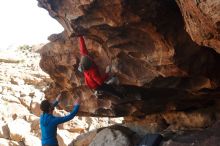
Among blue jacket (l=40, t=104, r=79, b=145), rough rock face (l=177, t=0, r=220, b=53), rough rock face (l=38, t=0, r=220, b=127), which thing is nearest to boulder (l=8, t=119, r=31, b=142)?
rough rock face (l=38, t=0, r=220, b=127)

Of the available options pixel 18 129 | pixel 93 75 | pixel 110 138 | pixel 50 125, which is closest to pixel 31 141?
pixel 18 129

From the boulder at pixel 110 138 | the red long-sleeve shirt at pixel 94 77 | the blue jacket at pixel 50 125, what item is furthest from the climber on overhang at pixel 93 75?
the boulder at pixel 110 138

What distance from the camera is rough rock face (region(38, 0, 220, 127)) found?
10.9 meters

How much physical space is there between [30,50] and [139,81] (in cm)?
4544

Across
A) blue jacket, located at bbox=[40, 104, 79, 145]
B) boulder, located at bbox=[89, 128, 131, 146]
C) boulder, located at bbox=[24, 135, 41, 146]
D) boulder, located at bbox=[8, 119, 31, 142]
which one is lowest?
boulder, located at bbox=[24, 135, 41, 146]

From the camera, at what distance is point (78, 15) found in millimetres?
12188

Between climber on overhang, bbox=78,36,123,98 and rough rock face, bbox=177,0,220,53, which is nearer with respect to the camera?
rough rock face, bbox=177,0,220,53

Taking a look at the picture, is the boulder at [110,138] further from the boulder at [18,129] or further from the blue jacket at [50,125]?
the boulder at [18,129]

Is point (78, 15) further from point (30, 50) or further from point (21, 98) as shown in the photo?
point (30, 50)

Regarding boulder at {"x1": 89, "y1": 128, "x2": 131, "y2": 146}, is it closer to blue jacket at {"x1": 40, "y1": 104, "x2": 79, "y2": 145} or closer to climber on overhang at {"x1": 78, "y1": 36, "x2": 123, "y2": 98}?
climber on overhang at {"x1": 78, "y1": 36, "x2": 123, "y2": 98}

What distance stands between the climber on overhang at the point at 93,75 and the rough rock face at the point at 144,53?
0.36 m

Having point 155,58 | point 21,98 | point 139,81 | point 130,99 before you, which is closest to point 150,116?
point 130,99

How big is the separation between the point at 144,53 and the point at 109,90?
2.67 metres

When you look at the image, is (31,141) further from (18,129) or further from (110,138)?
(110,138)
